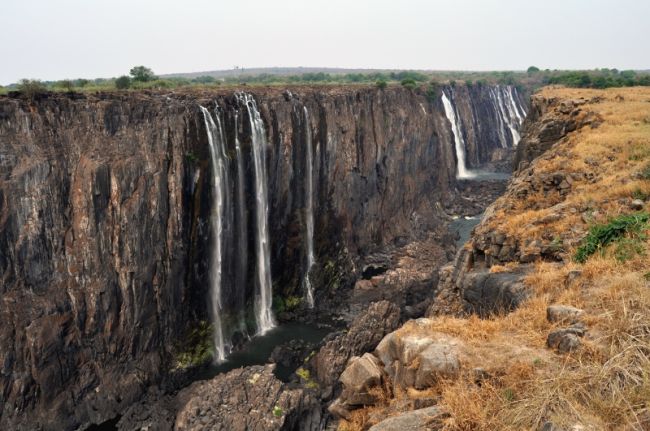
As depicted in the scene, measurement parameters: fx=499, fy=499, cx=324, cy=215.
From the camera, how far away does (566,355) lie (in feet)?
27.2

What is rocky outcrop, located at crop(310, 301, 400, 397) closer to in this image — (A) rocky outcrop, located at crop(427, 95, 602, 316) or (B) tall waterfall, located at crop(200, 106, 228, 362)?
(B) tall waterfall, located at crop(200, 106, 228, 362)

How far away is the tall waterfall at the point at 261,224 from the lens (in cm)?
3375

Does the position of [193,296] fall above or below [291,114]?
below

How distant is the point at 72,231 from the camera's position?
81.8 feet

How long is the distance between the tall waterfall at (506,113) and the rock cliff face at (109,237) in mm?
60518

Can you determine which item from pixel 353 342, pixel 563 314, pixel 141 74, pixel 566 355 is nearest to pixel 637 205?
pixel 563 314

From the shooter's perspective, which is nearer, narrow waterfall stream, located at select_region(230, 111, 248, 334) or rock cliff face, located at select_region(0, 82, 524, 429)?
rock cliff face, located at select_region(0, 82, 524, 429)

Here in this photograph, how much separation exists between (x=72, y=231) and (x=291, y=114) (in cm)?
1811

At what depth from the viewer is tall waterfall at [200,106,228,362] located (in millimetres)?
30453

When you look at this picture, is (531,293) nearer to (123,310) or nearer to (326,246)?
(123,310)

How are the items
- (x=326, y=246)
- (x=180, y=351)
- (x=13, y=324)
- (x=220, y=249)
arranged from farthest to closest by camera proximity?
(x=326, y=246), (x=220, y=249), (x=180, y=351), (x=13, y=324)

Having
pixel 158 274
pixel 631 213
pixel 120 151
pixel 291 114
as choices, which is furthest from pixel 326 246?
pixel 631 213

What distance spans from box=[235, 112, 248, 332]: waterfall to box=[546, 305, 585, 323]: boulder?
24.8 metres

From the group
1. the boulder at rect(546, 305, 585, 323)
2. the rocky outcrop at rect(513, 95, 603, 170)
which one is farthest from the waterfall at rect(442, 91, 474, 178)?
the boulder at rect(546, 305, 585, 323)
